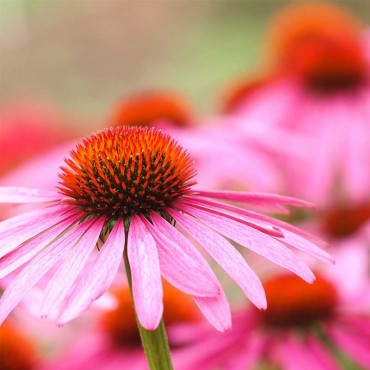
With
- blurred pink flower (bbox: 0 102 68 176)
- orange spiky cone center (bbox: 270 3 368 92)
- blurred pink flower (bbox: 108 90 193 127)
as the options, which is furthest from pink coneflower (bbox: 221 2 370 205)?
blurred pink flower (bbox: 0 102 68 176)

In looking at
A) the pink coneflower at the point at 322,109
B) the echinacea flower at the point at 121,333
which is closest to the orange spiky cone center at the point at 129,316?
the echinacea flower at the point at 121,333

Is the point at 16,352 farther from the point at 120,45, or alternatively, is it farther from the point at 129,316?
the point at 120,45

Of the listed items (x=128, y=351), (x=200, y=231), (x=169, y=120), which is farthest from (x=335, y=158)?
(x=200, y=231)

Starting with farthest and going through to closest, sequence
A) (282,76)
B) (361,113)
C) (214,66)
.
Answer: (214,66), (282,76), (361,113)

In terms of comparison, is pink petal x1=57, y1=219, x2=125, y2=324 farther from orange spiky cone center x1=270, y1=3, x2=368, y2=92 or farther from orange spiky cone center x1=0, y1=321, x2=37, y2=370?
orange spiky cone center x1=270, y1=3, x2=368, y2=92

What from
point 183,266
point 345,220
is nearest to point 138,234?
point 183,266

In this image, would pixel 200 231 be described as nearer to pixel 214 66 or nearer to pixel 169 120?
pixel 169 120

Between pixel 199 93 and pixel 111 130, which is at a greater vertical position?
pixel 199 93

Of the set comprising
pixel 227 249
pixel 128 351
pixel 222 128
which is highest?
pixel 222 128
